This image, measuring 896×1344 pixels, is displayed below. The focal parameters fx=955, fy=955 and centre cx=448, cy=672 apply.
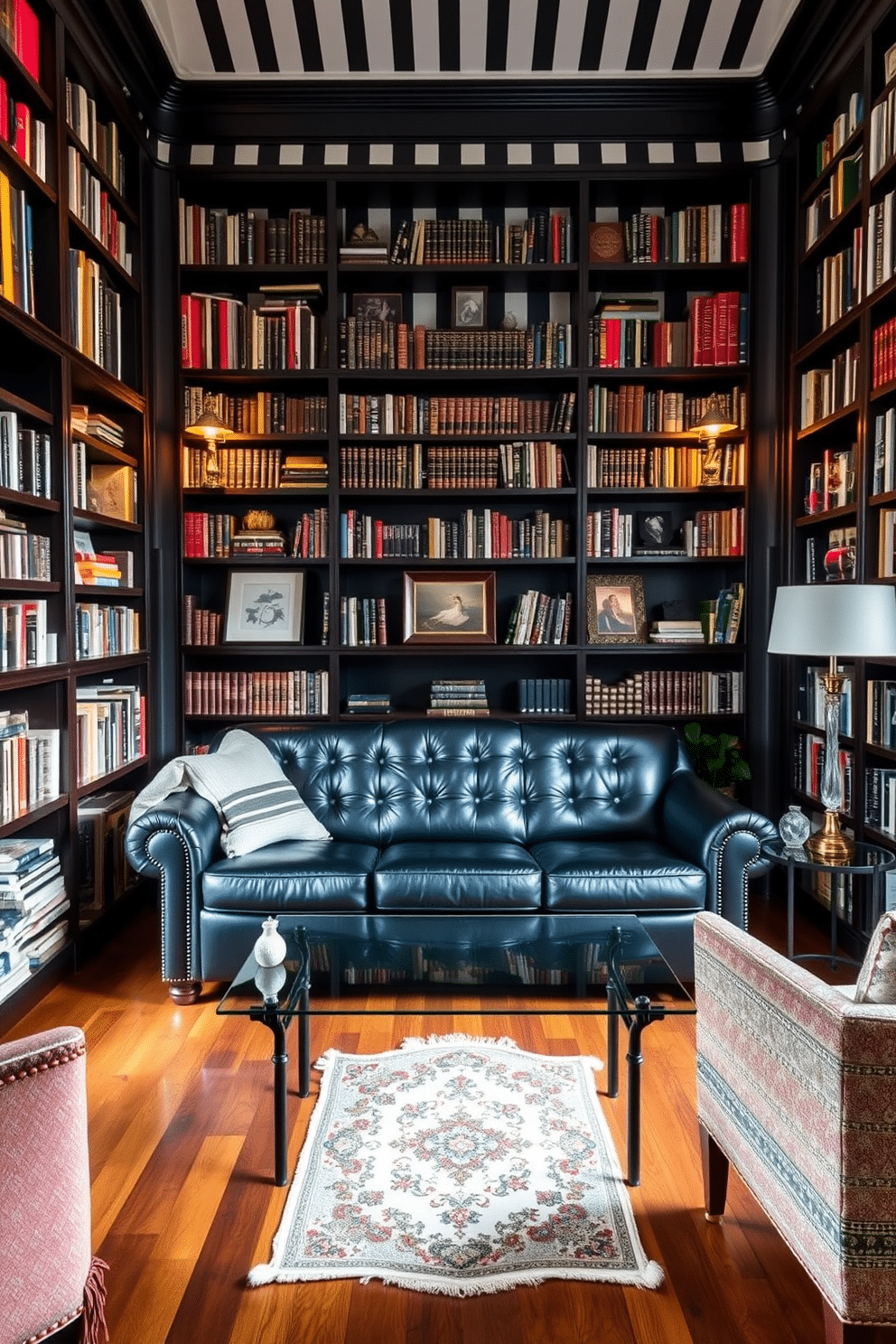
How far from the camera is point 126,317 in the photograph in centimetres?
422

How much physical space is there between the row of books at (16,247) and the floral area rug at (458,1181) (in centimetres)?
255

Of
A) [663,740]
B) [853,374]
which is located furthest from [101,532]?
[853,374]

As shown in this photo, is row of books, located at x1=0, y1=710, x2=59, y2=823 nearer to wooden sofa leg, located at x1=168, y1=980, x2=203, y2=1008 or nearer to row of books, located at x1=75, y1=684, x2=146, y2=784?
row of books, located at x1=75, y1=684, x2=146, y2=784

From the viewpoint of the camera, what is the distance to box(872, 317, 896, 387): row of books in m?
3.21

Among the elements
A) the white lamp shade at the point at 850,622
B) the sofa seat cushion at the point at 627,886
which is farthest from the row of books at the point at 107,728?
the white lamp shade at the point at 850,622

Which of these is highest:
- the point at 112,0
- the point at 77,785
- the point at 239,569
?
the point at 112,0

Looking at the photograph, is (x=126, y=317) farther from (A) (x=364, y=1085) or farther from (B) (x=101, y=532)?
(A) (x=364, y=1085)

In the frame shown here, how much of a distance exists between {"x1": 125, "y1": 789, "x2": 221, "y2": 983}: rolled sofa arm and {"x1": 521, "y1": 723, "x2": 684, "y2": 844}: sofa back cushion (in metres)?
1.31

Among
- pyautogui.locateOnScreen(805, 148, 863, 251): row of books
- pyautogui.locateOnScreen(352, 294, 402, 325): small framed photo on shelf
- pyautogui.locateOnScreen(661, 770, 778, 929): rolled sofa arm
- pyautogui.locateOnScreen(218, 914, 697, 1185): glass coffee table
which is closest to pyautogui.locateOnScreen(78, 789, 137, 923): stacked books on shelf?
pyautogui.locateOnScreen(218, 914, 697, 1185): glass coffee table

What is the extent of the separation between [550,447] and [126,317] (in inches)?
77.7

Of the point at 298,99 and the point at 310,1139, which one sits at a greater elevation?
the point at 298,99

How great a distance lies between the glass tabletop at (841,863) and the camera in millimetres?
2965

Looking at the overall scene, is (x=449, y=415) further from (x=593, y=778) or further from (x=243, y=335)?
(x=593, y=778)

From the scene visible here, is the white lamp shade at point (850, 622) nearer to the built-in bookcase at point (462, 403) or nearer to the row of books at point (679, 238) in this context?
the built-in bookcase at point (462, 403)
